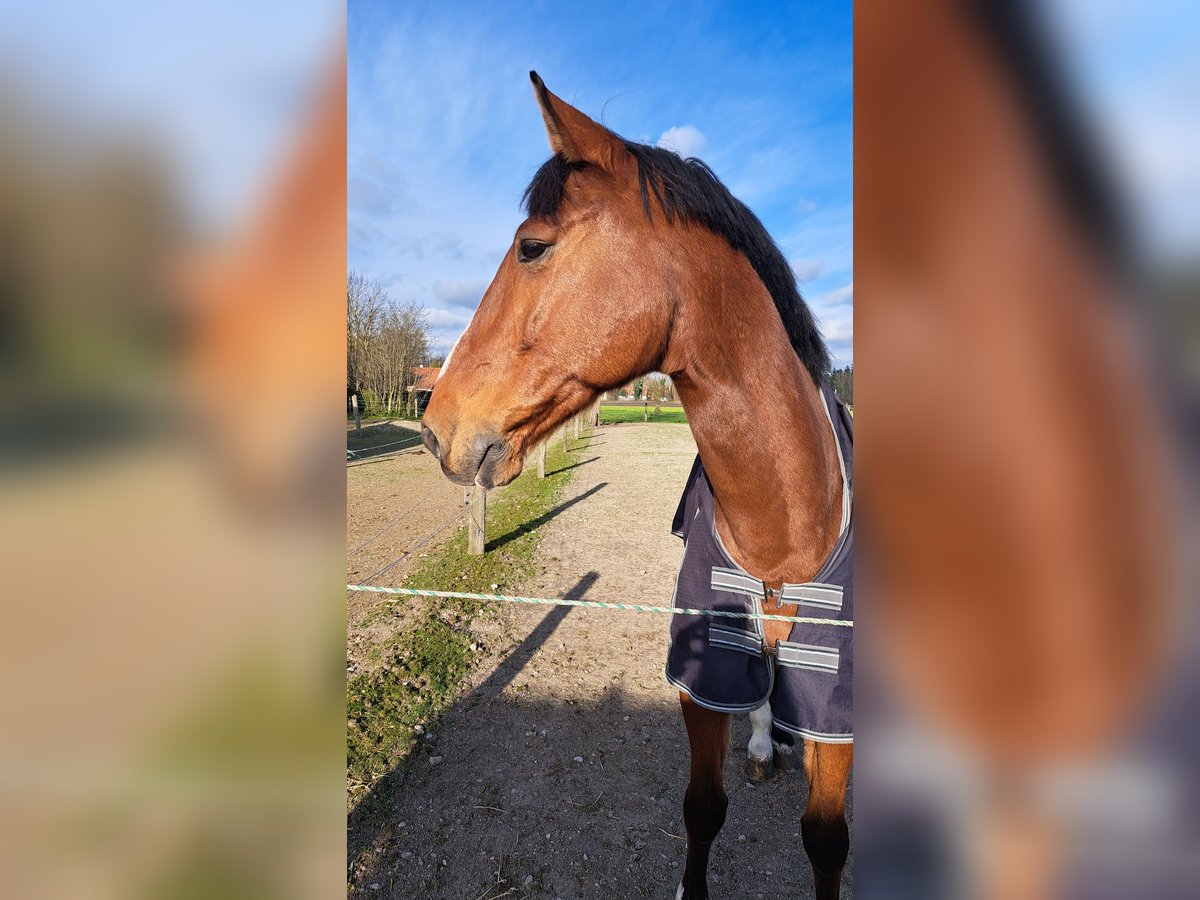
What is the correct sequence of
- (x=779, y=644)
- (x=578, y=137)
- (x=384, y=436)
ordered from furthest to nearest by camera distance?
(x=384, y=436)
(x=779, y=644)
(x=578, y=137)

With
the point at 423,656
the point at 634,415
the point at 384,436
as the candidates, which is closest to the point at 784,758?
the point at 423,656

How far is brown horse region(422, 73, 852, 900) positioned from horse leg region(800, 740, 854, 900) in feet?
2.08

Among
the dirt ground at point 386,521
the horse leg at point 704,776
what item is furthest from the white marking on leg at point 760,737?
the dirt ground at point 386,521

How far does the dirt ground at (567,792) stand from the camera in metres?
2.46

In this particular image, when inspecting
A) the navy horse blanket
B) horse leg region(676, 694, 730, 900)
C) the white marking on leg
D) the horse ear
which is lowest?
the white marking on leg

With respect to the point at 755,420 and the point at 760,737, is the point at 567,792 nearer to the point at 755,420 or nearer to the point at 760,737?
the point at 760,737

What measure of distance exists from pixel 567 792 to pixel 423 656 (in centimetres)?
175

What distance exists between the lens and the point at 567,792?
2.96 metres

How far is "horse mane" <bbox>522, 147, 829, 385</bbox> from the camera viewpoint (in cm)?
148
